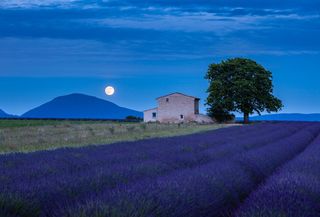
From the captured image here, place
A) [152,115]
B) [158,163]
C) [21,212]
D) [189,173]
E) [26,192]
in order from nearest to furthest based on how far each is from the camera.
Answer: [21,212], [26,192], [189,173], [158,163], [152,115]

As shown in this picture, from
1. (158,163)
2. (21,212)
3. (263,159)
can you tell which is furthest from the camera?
(263,159)

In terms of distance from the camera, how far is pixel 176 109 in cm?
4978

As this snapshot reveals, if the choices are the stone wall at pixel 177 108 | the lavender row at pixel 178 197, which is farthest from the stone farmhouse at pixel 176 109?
the lavender row at pixel 178 197

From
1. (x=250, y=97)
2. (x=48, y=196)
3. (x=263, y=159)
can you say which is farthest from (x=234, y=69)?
(x=48, y=196)

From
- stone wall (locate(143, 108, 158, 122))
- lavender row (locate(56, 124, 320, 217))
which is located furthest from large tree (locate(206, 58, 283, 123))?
lavender row (locate(56, 124, 320, 217))

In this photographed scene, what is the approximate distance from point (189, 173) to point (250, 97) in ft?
137

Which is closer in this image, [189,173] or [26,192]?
[26,192]

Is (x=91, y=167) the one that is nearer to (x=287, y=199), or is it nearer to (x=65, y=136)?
(x=287, y=199)

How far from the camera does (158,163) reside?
24.1ft

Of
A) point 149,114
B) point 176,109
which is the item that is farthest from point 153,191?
point 149,114

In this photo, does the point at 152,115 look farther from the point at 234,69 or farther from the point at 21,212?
the point at 21,212

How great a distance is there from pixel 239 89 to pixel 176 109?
7248mm

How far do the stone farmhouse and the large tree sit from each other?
2.12 m

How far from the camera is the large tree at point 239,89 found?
1829 inches
